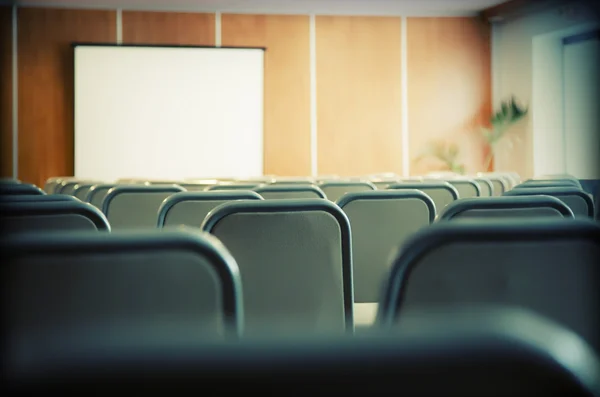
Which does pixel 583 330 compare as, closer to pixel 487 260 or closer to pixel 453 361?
pixel 487 260

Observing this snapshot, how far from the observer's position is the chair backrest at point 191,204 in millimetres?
2295

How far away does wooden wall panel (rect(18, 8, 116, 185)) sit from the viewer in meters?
11.3

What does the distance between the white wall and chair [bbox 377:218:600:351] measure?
426 inches

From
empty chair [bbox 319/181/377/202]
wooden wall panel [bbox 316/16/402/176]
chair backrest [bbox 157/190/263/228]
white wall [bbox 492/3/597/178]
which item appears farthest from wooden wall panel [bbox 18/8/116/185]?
chair backrest [bbox 157/190/263/228]

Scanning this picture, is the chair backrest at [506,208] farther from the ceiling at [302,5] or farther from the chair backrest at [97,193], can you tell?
the ceiling at [302,5]

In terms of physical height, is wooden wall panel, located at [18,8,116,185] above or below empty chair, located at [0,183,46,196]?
above

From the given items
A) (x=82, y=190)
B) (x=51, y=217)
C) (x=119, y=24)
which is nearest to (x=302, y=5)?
(x=119, y=24)

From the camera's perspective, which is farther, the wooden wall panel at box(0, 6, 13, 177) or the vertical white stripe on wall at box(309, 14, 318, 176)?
the vertical white stripe on wall at box(309, 14, 318, 176)

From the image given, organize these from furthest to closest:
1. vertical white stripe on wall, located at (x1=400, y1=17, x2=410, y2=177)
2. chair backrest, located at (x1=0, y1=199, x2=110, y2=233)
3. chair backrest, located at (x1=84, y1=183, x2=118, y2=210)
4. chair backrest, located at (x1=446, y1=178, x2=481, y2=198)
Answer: vertical white stripe on wall, located at (x1=400, y1=17, x2=410, y2=177) → chair backrest, located at (x1=446, y1=178, x2=481, y2=198) → chair backrest, located at (x1=84, y1=183, x2=118, y2=210) → chair backrest, located at (x1=0, y1=199, x2=110, y2=233)

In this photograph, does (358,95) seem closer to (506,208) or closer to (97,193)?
(97,193)

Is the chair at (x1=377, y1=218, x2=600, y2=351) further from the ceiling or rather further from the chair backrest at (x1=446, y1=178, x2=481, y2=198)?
the ceiling

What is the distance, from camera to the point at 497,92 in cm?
1259

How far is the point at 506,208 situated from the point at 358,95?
1065cm

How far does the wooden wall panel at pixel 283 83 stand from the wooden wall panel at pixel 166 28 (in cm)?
42
